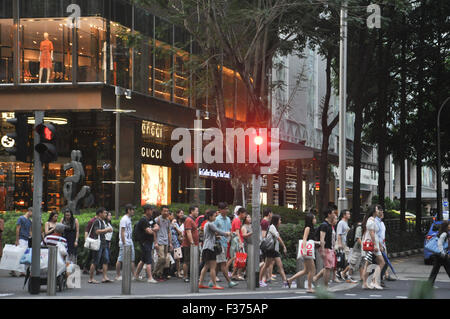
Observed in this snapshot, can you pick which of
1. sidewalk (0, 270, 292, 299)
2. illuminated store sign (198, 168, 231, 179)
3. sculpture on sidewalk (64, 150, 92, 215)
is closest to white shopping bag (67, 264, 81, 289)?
sidewalk (0, 270, 292, 299)

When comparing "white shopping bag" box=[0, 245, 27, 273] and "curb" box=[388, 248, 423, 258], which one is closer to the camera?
"white shopping bag" box=[0, 245, 27, 273]

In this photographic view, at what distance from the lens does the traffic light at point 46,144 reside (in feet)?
46.8

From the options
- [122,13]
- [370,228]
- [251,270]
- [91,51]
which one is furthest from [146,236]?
[122,13]

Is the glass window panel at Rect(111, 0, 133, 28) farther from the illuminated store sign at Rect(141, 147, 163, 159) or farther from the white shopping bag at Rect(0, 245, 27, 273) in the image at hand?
the white shopping bag at Rect(0, 245, 27, 273)

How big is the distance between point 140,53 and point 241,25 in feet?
41.9

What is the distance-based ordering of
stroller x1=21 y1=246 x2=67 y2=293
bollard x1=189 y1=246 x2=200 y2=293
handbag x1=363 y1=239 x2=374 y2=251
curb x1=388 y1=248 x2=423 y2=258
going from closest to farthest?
1. stroller x1=21 y1=246 x2=67 y2=293
2. bollard x1=189 y1=246 x2=200 y2=293
3. handbag x1=363 y1=239 x2=374 y2=251
4. curb x1=388 y1=248 x2=423 y2=258

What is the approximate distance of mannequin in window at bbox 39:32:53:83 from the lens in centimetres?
3055

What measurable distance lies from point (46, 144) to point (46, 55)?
17.1 metres

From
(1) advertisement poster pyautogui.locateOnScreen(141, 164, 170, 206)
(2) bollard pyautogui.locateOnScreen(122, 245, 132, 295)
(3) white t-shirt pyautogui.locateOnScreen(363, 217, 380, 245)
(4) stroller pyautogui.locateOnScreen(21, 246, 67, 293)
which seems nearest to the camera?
(2) bollard pyautogui.locateOnScreen(122, 245, 132, 295)

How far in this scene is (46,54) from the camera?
30531mm

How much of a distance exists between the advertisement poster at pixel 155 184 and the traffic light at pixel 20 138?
69.1ft

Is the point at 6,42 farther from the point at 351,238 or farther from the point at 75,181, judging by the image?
the point at 351,238

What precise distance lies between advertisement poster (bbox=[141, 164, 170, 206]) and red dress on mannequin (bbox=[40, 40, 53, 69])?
7092 millimetres

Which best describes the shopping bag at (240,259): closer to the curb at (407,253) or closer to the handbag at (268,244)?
the handbag at (268,244)
